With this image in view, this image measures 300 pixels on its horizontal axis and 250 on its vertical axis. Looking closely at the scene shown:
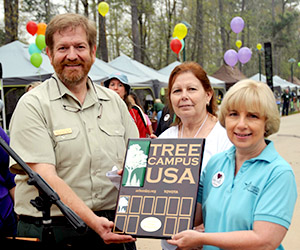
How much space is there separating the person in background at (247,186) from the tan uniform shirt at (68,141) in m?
→ 0.59

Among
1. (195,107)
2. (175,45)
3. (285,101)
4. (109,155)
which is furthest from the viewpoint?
(285,101)

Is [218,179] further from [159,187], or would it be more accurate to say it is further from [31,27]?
[31,27]

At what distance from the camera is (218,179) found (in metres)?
2.02

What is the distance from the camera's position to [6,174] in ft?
9.05

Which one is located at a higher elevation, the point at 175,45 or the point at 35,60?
the point at 175,45

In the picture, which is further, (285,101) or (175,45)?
(285,101)

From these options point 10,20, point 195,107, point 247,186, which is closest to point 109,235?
point 247,186

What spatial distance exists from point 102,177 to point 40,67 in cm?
1008

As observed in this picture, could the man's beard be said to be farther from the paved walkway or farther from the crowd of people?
the paved walkway

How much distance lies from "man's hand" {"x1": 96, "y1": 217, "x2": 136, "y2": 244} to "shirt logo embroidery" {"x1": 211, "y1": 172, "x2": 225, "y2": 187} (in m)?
0.46

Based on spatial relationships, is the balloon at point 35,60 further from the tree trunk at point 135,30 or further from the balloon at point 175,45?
the tree trunk at point 135,30

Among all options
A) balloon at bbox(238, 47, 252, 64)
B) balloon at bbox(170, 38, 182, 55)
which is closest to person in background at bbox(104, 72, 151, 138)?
balloon at bbox(170, 38, 182, 55)

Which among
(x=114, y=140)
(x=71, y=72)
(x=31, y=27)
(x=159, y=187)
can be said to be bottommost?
(x=159, y=187)

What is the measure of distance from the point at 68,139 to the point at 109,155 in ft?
0.85
